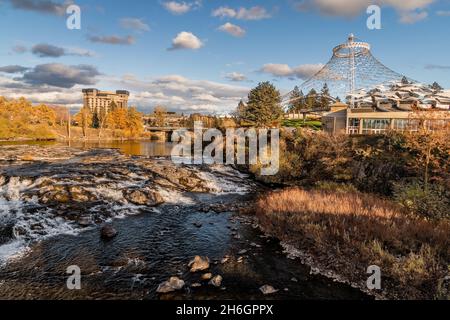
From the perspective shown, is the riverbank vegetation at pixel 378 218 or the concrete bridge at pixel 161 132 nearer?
the riverbank vegetation at pixel 378 218

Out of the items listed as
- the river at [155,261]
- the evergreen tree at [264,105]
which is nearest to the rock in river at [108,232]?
the river at [155,261]

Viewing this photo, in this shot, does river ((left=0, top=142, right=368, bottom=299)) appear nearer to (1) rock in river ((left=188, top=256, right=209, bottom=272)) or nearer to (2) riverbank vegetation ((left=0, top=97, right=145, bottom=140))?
(1) rock in river ((left=188, top=256, right=209, bottom=272))

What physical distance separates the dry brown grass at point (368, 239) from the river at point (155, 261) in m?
1.06

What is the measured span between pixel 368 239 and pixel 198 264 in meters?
6.98

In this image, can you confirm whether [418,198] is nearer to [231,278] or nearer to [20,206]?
[231,278]

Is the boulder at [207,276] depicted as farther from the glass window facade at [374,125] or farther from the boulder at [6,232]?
the glass window facade at [374,125]

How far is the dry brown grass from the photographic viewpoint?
9.08 metres

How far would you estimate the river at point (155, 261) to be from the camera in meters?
9.04

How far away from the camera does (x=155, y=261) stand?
11.2m

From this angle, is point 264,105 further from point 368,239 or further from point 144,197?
point 368,239

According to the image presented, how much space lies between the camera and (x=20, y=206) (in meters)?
16.2

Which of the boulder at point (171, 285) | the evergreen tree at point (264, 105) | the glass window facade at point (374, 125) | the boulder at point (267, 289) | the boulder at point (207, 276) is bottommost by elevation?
the boulder at point (267, 289)

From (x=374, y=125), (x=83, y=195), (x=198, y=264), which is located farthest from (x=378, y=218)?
(x=374, y=125)

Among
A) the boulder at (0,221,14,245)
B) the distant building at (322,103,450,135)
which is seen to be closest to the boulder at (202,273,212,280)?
the boulder at (0,221,14,245)
